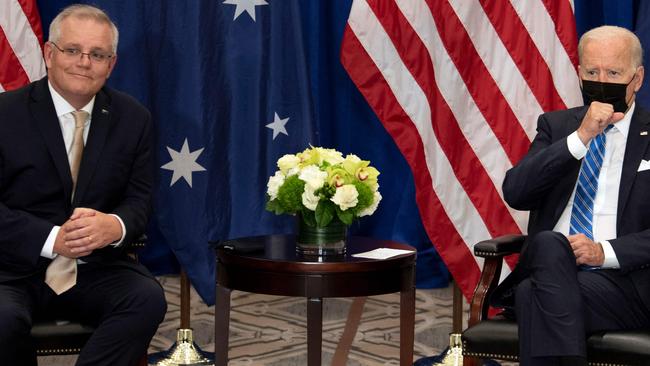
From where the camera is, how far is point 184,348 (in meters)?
4.52

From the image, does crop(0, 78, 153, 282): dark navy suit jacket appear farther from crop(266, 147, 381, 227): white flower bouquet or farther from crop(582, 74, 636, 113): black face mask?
crop(582, 74, 636, 113): black face mask

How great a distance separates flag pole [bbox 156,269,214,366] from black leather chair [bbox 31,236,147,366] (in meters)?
1.21

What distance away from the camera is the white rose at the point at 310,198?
3.52 m

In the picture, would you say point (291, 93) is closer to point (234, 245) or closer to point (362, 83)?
point (362, 83)

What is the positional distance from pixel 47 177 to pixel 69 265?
32 centimetres

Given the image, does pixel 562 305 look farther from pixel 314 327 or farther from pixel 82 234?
pixel 82 234

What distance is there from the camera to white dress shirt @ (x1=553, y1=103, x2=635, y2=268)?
3.62 meters

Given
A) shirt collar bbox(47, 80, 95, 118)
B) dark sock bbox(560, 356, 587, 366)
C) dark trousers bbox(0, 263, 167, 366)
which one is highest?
shirt collar bbox(47, 80, 95, 118)

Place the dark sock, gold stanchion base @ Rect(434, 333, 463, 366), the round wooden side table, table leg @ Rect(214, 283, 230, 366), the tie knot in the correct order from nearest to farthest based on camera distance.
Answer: the dark sock
the round wooden side table
the tie knot
table leg @ Rect(214, 283, 230, 366)
gold stanchion base @ Rect(434, 333, 463, 366)

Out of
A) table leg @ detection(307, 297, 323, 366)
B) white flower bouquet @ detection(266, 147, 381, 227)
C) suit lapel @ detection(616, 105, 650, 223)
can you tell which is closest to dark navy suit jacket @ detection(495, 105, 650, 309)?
suit lapel @ detection(616, 105, 650, 223)

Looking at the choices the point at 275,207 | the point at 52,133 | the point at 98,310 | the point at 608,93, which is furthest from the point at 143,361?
the point at 608,93

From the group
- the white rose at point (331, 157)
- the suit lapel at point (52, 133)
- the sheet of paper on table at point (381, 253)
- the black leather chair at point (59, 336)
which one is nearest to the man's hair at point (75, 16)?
the suit lapel at point (52, 133)

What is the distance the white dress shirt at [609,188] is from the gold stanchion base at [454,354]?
99 cm

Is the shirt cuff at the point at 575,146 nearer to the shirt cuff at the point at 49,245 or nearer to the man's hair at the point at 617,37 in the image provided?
the man's hair at the point at 617,37
